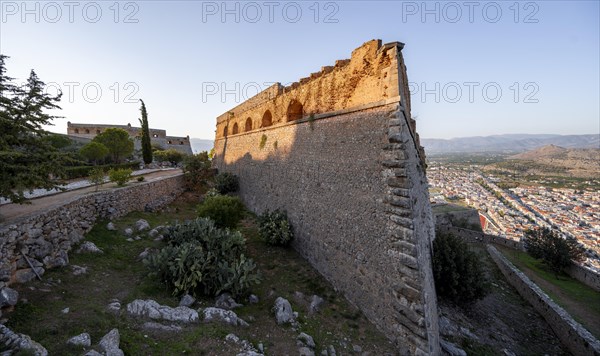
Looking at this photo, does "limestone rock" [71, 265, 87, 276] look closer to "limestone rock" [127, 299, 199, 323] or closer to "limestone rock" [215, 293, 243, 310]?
"limestone rock" [127, 299, 199, 323]

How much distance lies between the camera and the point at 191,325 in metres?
5.31

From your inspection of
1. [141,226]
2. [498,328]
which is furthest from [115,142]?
[498,328]

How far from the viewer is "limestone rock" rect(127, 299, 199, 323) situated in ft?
17.5

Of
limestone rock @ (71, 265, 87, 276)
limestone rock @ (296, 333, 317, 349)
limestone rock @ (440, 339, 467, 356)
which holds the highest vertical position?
limestone rock @ (71, 265, 87, 276)

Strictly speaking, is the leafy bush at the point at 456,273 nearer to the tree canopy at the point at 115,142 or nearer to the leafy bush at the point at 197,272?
the leafy bush at the point at 197,272

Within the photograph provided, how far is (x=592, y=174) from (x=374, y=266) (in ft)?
329

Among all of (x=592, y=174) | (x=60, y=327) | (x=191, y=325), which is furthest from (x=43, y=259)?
(x=592, y=174)

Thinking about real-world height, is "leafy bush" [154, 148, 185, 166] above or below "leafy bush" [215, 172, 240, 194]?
above

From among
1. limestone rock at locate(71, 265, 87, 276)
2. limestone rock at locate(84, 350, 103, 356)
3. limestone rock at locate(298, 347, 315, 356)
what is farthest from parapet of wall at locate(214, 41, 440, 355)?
limestone rock at locate(71, 265, 87, 276)

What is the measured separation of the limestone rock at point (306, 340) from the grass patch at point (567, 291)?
12.1 metres

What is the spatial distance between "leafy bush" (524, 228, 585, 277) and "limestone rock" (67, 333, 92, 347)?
23.8m

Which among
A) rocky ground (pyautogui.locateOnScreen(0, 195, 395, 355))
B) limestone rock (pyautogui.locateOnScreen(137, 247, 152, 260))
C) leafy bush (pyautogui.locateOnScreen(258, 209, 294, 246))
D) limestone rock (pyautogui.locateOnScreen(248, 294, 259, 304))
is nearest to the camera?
rocky ground (pyautogui.locateOnScreen(0, 195, 395, 355))

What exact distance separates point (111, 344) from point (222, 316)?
2092mm

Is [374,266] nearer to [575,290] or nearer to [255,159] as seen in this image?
[255,159]
